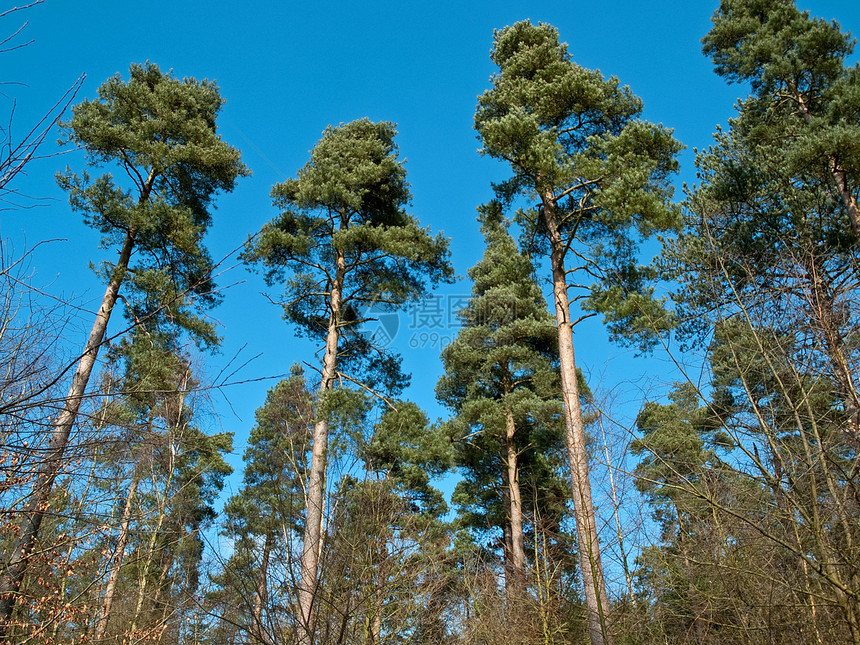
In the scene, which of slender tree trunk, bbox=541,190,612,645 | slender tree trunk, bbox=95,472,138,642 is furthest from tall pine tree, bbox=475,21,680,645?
slender tree trunk, bbox=95,472,138,642

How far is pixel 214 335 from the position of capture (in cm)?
945

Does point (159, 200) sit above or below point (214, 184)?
below

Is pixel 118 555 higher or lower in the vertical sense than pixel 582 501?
lower

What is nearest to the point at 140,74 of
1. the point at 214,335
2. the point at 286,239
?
the point at 286,239

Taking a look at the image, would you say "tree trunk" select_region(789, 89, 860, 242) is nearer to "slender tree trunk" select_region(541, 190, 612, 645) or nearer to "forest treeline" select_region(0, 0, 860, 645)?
A: "forest treeline" select_region(0, 0, 860, 645)

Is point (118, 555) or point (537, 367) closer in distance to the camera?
point (118, 555)

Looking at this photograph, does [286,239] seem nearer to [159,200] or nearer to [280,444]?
[159,200]

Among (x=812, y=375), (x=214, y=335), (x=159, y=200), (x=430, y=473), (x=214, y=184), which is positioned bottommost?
(x=812, y=375)

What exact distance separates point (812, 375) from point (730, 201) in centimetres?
638

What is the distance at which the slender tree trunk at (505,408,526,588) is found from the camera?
12.8m

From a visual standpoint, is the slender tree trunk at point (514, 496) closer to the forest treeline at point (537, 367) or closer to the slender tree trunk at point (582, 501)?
the forest treeline at point (537, 367)

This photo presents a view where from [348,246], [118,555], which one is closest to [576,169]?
[348,246]

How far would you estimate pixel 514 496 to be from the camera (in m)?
13.8

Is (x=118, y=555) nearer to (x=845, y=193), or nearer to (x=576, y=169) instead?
(x=576, y=169)
